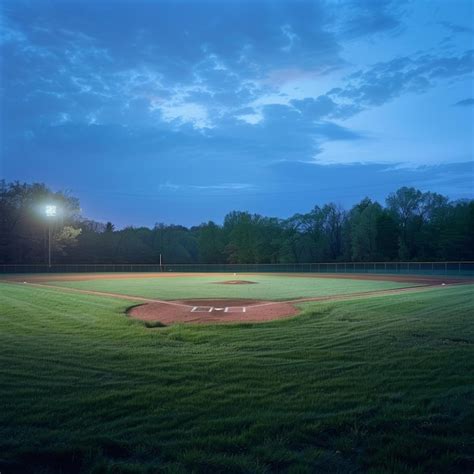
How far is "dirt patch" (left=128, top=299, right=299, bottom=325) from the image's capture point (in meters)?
13.6

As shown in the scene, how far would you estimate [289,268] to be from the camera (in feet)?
189

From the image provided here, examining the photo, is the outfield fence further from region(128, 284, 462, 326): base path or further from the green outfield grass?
region(128, 284, 462, 326): base path

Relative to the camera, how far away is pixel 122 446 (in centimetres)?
429

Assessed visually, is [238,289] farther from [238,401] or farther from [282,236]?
[282,236]

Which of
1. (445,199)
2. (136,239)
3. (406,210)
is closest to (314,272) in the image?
Result: (406,210)

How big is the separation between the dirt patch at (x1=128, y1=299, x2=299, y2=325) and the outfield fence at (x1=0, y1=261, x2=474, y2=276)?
31887 mm

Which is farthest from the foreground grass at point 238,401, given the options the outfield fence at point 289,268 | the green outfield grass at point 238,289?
the outfield fence at point 289,268

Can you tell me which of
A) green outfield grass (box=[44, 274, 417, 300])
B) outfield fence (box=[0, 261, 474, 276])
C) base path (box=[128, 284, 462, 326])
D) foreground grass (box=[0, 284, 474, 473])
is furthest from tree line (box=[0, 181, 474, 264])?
foreground grass (box=[0, 284, 474, 473])

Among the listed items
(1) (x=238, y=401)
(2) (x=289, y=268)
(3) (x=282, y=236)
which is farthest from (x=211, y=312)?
(3) (x=282, y=236)

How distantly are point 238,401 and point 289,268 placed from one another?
52.4 m

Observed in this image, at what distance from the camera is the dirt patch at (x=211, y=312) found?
1359 centimetres

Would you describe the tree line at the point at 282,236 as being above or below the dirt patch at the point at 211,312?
above

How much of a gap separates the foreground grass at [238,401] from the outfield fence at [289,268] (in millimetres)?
37385

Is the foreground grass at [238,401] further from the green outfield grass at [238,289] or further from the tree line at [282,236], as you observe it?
the tree line at [282,236]
